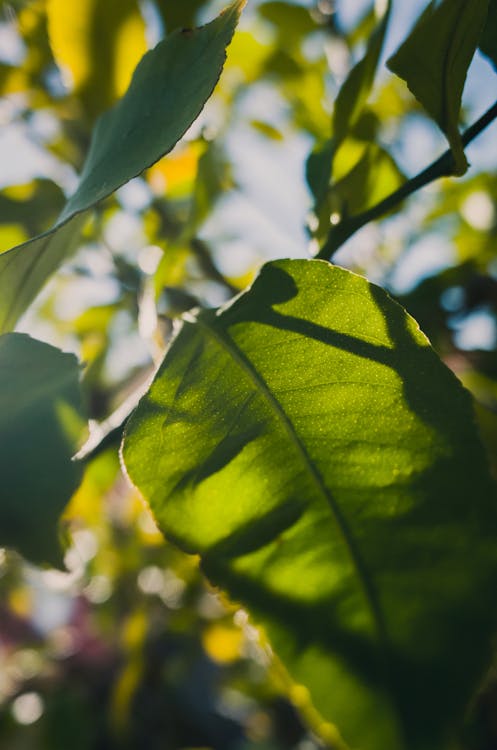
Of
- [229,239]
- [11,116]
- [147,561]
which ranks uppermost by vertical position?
[11,116]

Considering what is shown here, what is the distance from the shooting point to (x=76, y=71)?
752mm

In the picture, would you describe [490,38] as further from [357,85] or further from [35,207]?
[35,207]

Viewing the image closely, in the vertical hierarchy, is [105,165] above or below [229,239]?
above

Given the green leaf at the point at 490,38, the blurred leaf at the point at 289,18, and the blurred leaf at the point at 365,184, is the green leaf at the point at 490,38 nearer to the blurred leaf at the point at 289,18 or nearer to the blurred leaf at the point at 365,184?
the blurred leaf at the point at 365,184

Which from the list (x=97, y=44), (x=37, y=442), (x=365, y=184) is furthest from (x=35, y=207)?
(x=37, y=442)

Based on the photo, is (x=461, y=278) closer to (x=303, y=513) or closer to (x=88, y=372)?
(x=88, y=372)

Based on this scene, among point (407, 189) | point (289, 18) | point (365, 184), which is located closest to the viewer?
point (407, 189)

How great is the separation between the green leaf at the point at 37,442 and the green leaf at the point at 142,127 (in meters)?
0.07

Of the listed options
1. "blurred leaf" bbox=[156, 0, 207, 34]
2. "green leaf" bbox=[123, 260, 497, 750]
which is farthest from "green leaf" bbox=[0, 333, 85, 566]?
"blurred leaf" bbox=[156, 0, 207, 34]

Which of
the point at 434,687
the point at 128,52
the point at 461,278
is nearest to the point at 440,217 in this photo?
the point at 461,278

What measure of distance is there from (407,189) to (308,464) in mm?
196

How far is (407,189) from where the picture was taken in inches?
16.9

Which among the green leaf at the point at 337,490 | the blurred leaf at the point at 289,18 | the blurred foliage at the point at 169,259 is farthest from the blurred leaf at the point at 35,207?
the blurred leaf at the point at 289,18

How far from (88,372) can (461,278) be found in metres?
0.56
